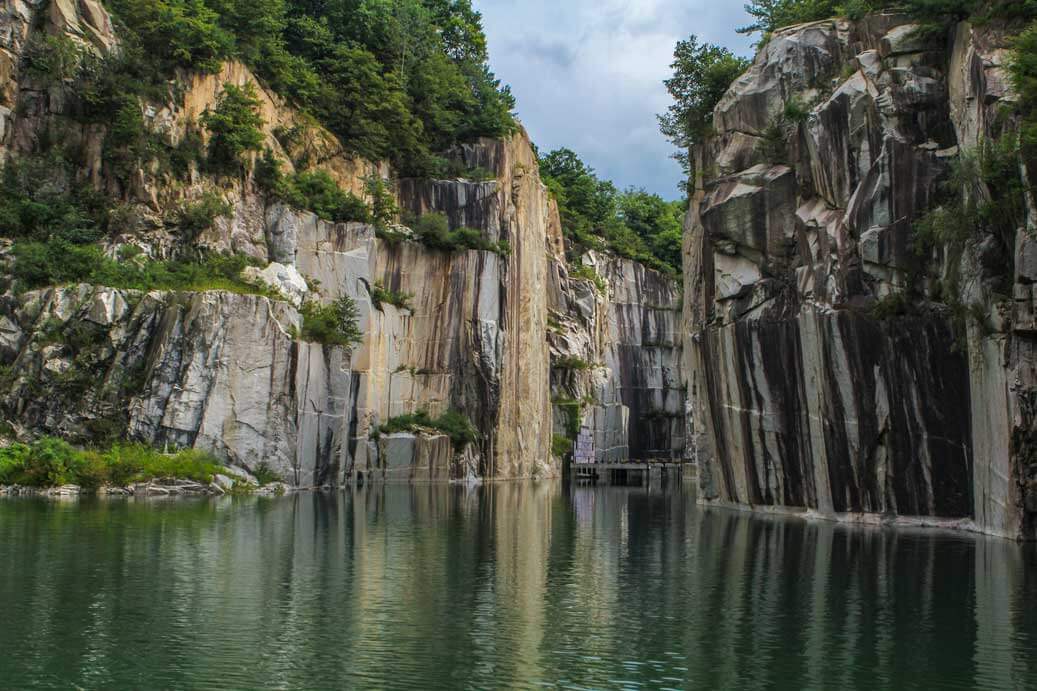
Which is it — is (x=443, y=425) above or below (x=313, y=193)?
below

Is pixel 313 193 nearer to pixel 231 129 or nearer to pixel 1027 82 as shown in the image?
pixel 231 129

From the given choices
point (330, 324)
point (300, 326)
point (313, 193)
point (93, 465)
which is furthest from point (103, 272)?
point (313, 193)

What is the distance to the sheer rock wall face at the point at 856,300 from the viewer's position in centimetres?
3494

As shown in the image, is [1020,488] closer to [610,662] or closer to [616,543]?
[616,543]

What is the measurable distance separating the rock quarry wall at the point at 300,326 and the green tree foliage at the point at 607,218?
627 cm

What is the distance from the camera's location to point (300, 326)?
185ft

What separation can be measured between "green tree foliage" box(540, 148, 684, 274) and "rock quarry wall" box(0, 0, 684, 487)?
6266 millimetres

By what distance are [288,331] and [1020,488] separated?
33.2 metres

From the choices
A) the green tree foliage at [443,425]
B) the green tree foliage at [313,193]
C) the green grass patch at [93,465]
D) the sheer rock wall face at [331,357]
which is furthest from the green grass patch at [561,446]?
the green grass patch at [93,465]

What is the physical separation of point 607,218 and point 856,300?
239 ft

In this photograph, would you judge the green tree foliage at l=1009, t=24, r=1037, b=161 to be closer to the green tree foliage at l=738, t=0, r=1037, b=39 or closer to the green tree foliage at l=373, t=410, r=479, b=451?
the green tree foliage at l=738, t=0, r=1037, b=39

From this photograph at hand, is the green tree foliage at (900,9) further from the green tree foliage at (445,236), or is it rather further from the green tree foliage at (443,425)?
the green tree foliage at (443,425)

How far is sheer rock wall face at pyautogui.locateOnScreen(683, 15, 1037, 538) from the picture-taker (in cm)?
3494

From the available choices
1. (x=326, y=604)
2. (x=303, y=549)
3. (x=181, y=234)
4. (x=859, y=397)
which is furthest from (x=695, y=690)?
(x=181, y=234)
